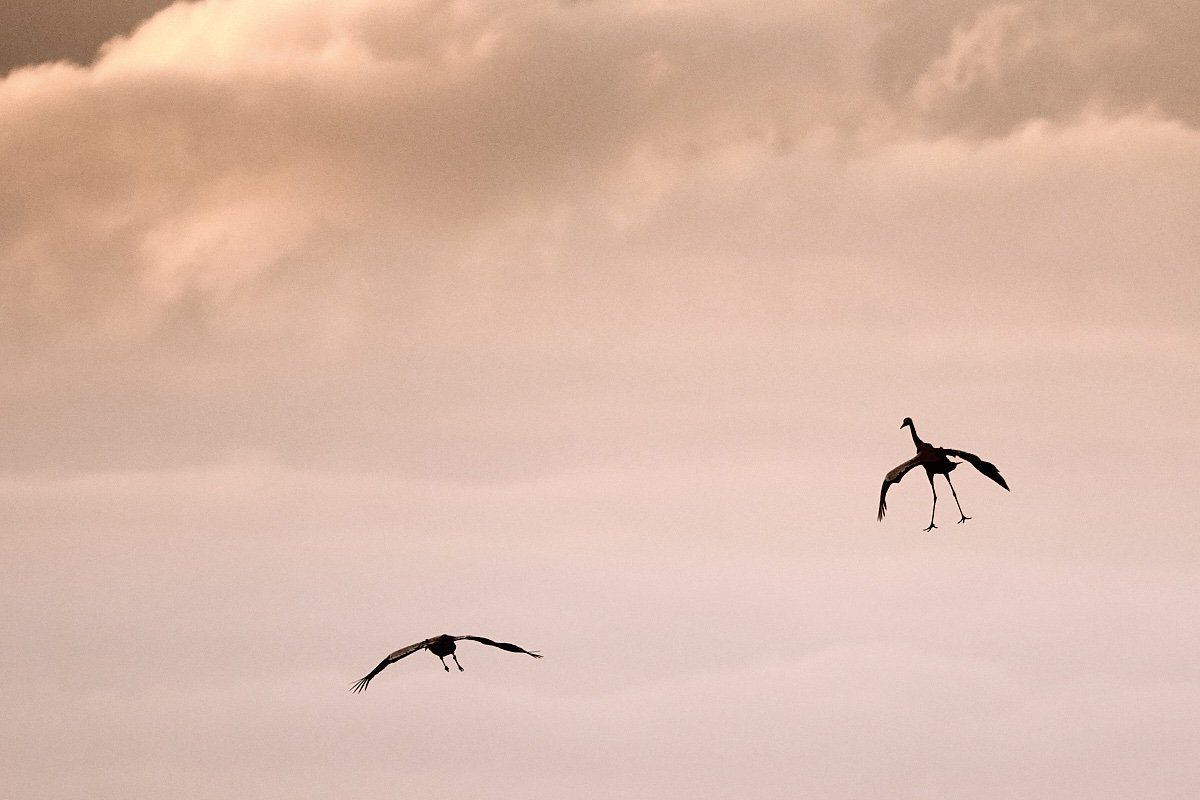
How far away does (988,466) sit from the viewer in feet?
303

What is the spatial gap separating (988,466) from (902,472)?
190 inches

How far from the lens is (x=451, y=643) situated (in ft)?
313

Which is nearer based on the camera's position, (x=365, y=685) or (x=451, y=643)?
(x=365, y=685)

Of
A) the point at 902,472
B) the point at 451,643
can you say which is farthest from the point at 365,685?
the point at 902,472

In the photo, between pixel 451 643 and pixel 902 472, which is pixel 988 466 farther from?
pixel 451 643

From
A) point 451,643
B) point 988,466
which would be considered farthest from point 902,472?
point 451,643

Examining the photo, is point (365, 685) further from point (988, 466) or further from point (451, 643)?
point (988, 466)

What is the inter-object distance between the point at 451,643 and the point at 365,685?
8208 millimetres

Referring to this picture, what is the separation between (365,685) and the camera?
88.2m

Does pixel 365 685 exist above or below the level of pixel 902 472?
below

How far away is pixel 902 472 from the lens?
92.8 meters

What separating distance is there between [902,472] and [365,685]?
32238 mm

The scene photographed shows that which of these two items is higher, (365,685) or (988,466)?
(988,466)

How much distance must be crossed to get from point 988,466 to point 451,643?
3250 cm
